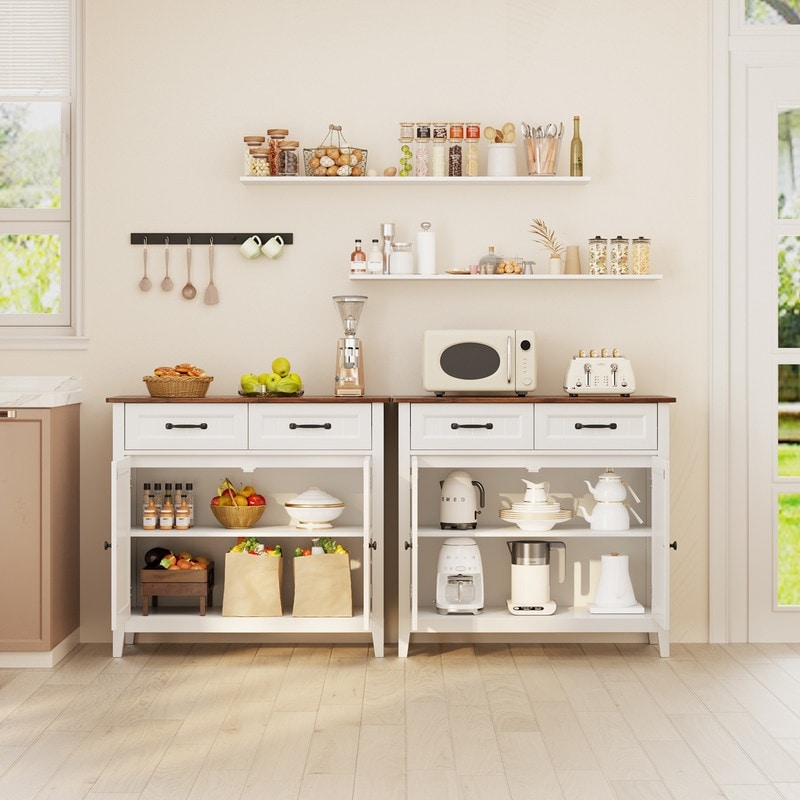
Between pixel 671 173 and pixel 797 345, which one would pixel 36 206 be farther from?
pixel 797 345

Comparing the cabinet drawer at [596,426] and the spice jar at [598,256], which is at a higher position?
the spice jar at [598,256]

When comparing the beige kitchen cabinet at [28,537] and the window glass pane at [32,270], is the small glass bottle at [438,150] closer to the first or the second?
the window glass pane at [32,270]

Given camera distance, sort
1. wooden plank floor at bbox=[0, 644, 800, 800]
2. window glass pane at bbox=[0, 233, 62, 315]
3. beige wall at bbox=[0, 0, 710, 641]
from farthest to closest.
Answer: window glass pane at bbox=[0, 233, 62, 315]
beige wall at bbox=[0, 0, 710, 641]
wooden plank floor at bbox=[0, 644, 800, 800]

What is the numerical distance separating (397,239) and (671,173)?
1.07 meters

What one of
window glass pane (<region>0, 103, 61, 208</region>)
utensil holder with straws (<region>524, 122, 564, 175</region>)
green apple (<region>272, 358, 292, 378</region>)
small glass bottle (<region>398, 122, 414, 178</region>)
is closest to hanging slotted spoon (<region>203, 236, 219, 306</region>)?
green apple (<region>272, 358, 292, 378</region>)

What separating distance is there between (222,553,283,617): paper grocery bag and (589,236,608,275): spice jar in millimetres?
1575

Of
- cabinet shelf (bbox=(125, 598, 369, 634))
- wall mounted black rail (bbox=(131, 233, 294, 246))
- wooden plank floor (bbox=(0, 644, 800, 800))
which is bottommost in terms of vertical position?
wooden plank floor (bbox=(0, 644, 800, 800))

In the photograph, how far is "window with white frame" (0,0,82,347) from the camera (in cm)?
415

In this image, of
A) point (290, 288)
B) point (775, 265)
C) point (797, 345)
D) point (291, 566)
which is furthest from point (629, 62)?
point (291, 566)

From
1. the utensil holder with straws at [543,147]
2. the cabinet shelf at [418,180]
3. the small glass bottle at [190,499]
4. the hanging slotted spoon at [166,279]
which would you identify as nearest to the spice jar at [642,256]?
the cabinet shelf at [418,180]

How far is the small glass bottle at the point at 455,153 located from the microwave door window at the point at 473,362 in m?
0.67

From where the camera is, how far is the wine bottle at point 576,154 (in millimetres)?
3994

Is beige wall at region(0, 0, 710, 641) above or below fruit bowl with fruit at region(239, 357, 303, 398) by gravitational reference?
above

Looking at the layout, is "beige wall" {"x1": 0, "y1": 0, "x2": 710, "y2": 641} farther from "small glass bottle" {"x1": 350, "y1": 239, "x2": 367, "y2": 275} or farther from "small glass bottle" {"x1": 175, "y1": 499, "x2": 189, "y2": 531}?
"small glass bottle" {"x1": 175, "y1": 499, "x2": 189, "y2": 531}
